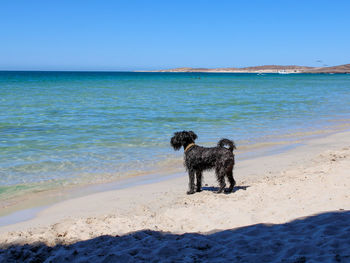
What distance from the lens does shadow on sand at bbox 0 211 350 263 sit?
3894mm

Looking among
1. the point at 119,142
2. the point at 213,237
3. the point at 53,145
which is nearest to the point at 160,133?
the point at 119,142

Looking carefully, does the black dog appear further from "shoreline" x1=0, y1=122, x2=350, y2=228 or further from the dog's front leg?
"shoreline" x1=0, y1=122, x2=350, y2=228

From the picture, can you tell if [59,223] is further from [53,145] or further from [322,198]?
[53,145]

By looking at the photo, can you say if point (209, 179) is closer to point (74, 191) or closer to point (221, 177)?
point (221, 177)

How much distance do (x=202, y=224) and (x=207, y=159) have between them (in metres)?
2.00

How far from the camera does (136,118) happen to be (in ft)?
62.3

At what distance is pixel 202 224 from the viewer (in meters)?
5.32

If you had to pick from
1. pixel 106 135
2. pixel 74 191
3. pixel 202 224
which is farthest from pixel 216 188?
pixel 106 135

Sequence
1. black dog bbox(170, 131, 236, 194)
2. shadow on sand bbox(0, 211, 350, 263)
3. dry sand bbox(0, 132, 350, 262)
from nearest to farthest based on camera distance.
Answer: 1. shadow on sand bbox(0, 211, 350, 263)
2. dry sand bbox(0, 132, 350, 262)
3. black dog bbox(170, 131, 236, 194)

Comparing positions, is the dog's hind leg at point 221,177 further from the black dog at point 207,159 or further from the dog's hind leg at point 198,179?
the dog's hind leg at point 198,179

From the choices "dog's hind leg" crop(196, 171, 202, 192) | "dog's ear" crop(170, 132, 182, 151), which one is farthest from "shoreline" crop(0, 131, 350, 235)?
"dog's ear" crop(170, 132, 182, 151)

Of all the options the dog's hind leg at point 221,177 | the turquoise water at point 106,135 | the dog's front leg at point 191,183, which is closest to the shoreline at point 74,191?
the turquoise water at point 106,135

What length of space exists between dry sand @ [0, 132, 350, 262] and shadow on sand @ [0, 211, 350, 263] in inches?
0.4

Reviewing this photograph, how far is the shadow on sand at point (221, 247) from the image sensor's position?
3.89m
